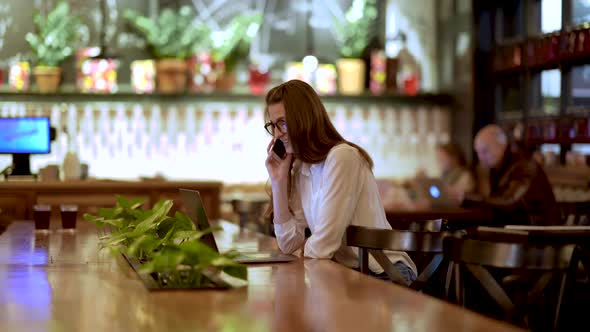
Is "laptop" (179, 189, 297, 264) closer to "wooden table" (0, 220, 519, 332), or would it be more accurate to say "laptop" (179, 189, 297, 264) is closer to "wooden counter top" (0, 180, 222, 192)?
"wooden table" (0, 220, 519, 332)

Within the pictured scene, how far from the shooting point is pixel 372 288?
252cm

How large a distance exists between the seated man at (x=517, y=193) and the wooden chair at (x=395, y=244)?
3044mm

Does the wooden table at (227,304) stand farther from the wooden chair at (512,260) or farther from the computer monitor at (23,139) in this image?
the computer monitor at (23,139)

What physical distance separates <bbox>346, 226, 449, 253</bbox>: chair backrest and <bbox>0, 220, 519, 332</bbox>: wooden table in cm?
22

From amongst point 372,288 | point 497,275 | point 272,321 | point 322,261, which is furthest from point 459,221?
point 272,321

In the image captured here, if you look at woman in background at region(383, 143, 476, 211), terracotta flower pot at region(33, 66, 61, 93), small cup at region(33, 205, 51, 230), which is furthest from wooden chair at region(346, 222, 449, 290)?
terracotta flower pot at region(33, 66, 61, 93)

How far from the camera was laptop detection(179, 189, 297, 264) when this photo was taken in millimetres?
2992

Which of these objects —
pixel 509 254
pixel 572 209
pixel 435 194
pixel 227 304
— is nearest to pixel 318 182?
pixel 509 254

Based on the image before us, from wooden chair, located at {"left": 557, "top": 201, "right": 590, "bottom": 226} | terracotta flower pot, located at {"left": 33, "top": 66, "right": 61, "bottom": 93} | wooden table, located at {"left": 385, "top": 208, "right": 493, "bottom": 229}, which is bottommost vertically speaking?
wooden table, located at {"left": 385, "top": 208, "right": 493, "bottom": 229}

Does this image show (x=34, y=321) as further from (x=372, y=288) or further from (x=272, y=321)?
(x=372, y=288)

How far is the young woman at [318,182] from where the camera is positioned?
3594 millimetres

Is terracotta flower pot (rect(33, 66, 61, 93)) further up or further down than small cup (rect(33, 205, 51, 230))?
further up

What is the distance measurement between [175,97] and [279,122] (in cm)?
547

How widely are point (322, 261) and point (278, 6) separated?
682 cm
